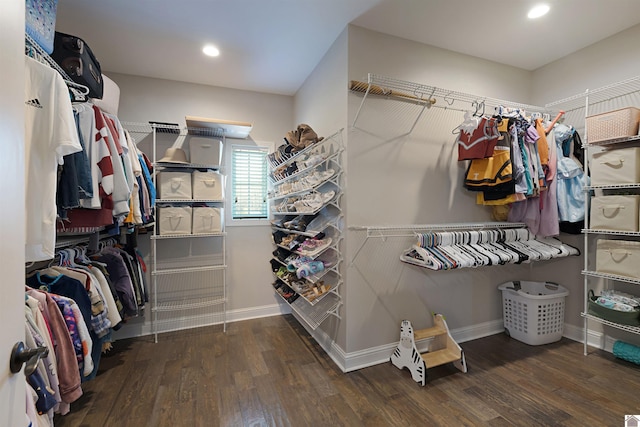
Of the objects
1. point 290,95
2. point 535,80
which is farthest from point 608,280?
point 290,95

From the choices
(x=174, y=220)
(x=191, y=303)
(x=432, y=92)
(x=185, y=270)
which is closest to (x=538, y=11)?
(x=432, y=92)

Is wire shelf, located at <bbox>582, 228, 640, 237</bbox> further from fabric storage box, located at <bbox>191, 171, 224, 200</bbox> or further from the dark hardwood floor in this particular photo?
fabric storage box, located at <bbox>191, 171, 224, 200</bbox>

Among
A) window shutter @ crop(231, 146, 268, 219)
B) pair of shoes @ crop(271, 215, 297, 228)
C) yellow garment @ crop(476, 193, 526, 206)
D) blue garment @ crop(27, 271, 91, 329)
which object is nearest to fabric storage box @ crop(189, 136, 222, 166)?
window shutter @ crop(231, 146, 268, 219)

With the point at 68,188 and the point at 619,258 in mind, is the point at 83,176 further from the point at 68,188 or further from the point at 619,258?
the point at 619,258

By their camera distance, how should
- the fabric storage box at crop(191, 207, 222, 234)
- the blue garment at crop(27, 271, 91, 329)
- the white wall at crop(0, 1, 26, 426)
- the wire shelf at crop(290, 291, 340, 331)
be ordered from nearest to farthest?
the white wall at crop(0, 1, 26, 426), the blue garment at crop(27, 271, 91, 329), the wire shelf at crop(290, 291, 340, 331), the fabric storage box at crop(191, 207, 222, 234)

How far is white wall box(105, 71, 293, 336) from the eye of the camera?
9.85ft

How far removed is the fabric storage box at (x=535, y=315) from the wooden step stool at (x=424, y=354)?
85 cm

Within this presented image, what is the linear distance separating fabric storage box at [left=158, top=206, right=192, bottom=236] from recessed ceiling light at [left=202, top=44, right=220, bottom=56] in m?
1.46

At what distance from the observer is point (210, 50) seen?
256cm

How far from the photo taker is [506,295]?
9.13ft

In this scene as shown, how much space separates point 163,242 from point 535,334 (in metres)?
3.74

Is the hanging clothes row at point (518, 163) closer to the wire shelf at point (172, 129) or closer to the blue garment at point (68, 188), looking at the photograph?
the wire shelf at point (172, 129)

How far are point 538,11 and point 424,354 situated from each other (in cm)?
273

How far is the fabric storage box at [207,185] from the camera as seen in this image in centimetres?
290
